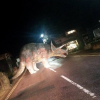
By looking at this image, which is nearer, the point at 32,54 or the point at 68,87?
the point at 68,87

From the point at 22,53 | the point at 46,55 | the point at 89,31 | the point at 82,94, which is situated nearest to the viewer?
the point at 82,94

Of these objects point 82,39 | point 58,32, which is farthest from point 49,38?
point 82,39

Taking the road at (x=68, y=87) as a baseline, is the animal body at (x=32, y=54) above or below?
above

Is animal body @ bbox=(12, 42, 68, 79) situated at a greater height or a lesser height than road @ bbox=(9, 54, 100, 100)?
greater

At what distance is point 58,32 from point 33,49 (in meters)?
20.8

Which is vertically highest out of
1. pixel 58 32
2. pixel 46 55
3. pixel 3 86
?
pixel 58 32

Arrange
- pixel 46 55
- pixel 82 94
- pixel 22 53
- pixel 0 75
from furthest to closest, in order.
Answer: pixel 46 55
pixel 22 53
pixel 0 75
pixel 82 94

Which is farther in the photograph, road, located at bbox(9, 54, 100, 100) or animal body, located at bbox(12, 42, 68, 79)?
animal body, located at bbox(12, 42, 68, 79)

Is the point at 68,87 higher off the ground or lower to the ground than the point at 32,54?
lower

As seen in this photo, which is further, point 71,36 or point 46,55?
point 71,36

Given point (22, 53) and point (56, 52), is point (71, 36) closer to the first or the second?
point (56, 52)

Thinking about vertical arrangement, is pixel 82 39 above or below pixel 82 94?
above

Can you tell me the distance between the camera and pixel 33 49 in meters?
11.8

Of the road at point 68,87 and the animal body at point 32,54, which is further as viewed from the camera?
the animal body at point 32,54
